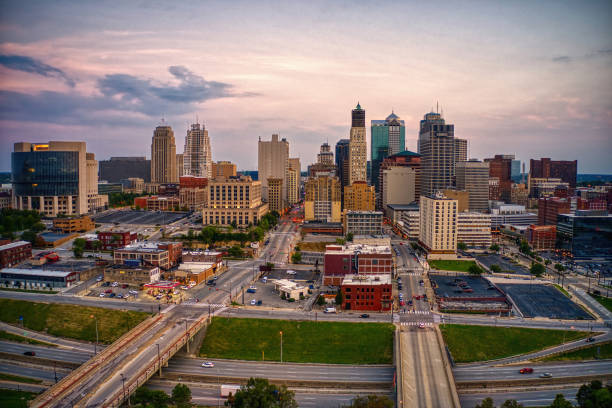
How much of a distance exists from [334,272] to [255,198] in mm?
58550

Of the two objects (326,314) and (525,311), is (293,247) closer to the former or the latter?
(326,314)

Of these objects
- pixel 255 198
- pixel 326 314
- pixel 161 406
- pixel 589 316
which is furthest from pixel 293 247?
pixel 161 406

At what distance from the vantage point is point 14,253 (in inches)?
2768

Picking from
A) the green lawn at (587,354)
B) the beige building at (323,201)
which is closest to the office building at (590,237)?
the green lawn at (587,354)

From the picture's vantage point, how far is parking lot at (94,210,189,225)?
384ft

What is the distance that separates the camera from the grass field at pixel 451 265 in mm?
74000

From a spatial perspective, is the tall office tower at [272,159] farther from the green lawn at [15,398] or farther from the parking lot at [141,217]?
the green lawn at [15,398]

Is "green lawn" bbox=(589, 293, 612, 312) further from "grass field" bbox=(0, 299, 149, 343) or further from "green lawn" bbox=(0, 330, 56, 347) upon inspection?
"green lawn" bbox=(0, 330, 56, 347)

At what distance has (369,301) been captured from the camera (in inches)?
2090

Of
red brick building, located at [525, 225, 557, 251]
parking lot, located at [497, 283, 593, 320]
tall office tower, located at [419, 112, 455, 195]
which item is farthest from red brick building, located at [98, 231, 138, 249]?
tall office tower, located at [419, 112, 455, 195]

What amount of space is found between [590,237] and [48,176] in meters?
121

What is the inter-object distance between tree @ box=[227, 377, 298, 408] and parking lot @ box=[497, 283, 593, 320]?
32532mm

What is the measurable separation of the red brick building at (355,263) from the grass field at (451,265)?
49.8 ft

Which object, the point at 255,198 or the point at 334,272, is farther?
the point at 255,198
